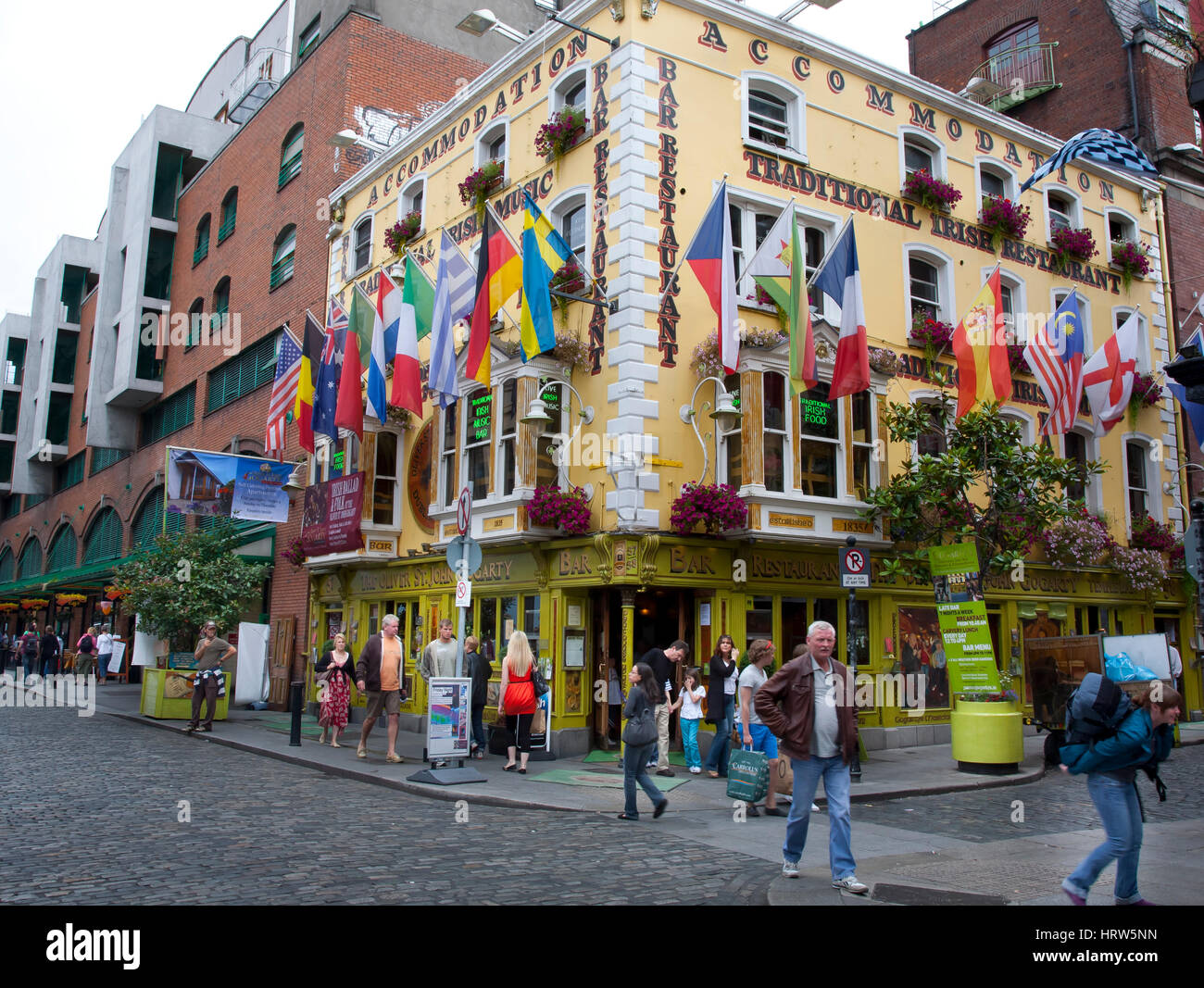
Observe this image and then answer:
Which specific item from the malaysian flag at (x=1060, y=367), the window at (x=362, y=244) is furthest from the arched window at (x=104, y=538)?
the malaysian flag at (x=1060, y=367)

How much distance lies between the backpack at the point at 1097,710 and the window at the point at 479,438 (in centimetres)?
1241

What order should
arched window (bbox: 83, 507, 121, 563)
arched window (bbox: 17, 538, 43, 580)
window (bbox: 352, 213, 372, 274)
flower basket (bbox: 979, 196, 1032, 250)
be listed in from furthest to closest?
arched window (bbox: 17, 538, 43, 580)
arched window (bbox: 83, 507, 121, 563)
window (bbox: 352, 213, 372, 274)
flower basket (bbox: 979, 196, 1032, 250)

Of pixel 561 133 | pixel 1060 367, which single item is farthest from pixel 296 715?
pixel 1060 367

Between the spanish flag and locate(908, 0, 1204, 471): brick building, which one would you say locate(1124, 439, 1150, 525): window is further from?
the spanish flag

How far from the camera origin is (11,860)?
24.3ft

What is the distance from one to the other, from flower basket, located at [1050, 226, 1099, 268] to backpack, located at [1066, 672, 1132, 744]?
58.9ft

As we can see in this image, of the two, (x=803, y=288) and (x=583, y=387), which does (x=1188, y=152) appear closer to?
(x=803, y=288)

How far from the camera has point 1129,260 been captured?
75.3ft

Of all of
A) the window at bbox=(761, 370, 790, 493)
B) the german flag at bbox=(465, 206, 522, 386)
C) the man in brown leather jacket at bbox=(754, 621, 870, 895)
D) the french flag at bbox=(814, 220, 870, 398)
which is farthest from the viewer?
the window at bbox=(761, 370, 790, 493)

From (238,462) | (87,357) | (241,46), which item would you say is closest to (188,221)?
(241,46)

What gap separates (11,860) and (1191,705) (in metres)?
22.9

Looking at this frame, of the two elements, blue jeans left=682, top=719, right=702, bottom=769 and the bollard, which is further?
the bollard

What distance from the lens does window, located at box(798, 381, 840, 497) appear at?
16562 mm

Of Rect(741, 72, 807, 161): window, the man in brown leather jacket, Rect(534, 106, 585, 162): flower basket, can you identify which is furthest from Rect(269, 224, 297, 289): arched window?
the man in brown leather jacket
